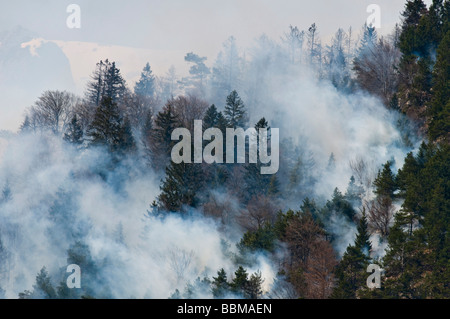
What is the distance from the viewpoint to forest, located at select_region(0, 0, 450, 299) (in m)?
30.0

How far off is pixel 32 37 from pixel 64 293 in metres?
89.1

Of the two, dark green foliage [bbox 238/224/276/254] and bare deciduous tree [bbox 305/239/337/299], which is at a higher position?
dark green foliage [bbox 238/224/276/254]

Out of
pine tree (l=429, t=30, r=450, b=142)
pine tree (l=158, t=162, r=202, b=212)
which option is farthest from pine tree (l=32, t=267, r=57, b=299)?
pine tree (l=429, t=30, r=450, b=142)

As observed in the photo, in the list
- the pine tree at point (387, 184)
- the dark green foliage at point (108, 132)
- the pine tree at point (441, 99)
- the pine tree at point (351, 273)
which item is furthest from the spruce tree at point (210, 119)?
the pine tree at point (351, 273)

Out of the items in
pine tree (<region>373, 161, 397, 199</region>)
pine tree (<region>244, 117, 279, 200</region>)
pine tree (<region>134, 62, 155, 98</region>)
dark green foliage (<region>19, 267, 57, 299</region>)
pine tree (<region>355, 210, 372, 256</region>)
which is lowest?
dark green foliage (<region>19, 267, 57, 299</region>)

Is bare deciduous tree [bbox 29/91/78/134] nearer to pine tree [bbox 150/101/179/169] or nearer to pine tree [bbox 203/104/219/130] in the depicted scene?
pine tree [bbox 150/101/179/169]

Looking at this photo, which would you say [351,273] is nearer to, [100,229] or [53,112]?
[100,229]

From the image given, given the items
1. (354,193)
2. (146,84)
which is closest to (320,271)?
(354,193)

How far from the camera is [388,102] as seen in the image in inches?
1896

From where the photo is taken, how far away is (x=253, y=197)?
45.0 metres

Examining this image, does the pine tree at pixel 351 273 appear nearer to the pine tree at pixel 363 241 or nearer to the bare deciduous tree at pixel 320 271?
the bare deciduous tree at pixel 320 271
